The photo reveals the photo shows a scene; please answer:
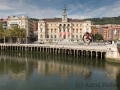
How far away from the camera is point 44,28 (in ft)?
412

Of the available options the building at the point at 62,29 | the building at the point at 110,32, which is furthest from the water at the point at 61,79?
the building at the point at 110,32

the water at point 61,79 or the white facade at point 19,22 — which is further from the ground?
the white facade at point 19,22

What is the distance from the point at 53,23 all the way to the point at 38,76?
299 ft

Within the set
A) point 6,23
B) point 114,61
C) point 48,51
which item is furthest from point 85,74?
point 6,23

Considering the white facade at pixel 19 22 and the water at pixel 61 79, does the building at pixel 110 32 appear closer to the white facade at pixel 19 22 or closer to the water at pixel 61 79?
the white facade at pixel 19 22

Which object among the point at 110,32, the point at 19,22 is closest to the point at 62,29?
the point at 19,22

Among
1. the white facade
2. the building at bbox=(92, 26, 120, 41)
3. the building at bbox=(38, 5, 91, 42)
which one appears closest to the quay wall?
the white facade

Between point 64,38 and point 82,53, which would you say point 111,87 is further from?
point 64,38

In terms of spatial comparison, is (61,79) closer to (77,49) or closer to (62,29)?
(77,49)

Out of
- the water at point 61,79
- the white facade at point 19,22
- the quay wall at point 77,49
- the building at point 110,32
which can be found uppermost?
the white facade at point 19,22

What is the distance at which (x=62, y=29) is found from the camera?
416ft

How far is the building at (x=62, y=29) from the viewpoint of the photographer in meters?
126

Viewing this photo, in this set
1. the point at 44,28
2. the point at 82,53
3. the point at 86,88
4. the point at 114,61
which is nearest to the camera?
the point at 86,88

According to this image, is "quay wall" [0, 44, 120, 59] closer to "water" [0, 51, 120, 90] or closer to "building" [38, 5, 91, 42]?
"water" [0, 51, 120, 90]
